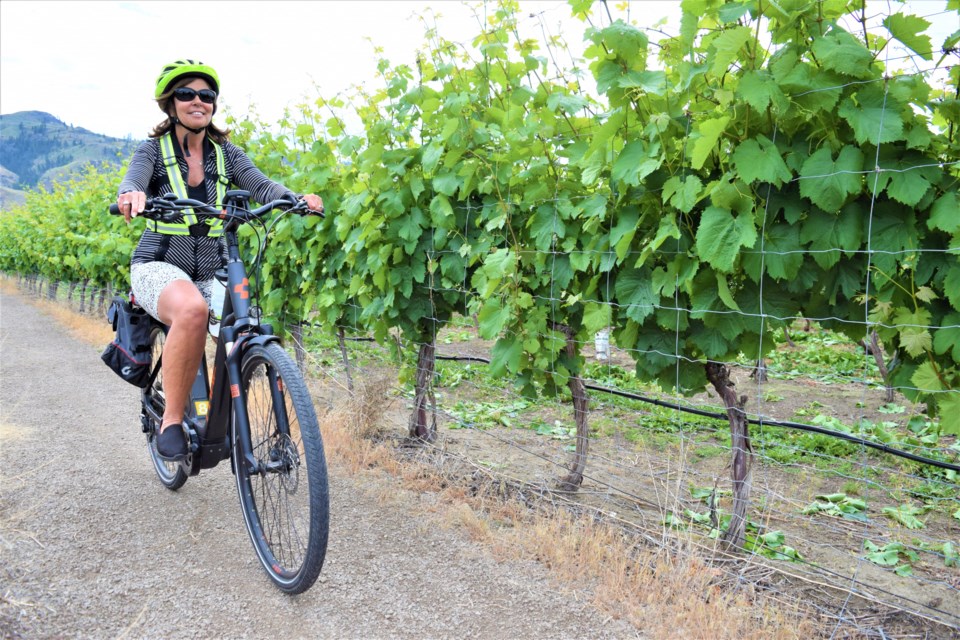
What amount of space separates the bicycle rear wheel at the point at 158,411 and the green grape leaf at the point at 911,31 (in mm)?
3634

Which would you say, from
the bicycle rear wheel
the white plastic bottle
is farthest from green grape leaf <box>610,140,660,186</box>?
the bicycle rear wheel

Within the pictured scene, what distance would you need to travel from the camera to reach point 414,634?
2.61 metres

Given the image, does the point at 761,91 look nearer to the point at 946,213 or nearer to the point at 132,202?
the point at 946,213

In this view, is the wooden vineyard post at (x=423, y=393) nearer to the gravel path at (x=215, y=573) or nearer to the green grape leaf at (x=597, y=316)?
the gravel path at (x=215, y=573)

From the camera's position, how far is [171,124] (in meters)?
3.38

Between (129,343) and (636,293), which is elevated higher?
(636,293)

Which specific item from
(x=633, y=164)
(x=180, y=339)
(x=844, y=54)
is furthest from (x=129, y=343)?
(x=844, y=54)

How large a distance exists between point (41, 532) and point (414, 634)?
204 centimetres

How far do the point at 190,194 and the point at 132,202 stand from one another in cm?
65

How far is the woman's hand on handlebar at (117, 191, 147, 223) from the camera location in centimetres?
278

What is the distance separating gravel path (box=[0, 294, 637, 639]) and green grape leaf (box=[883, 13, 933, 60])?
2.26m

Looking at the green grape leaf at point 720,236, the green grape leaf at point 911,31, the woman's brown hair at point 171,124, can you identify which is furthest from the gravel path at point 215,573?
the green grape leaf at point 911,31

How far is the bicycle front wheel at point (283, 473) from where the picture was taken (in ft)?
8.42

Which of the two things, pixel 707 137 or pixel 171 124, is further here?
pixel 171 124
